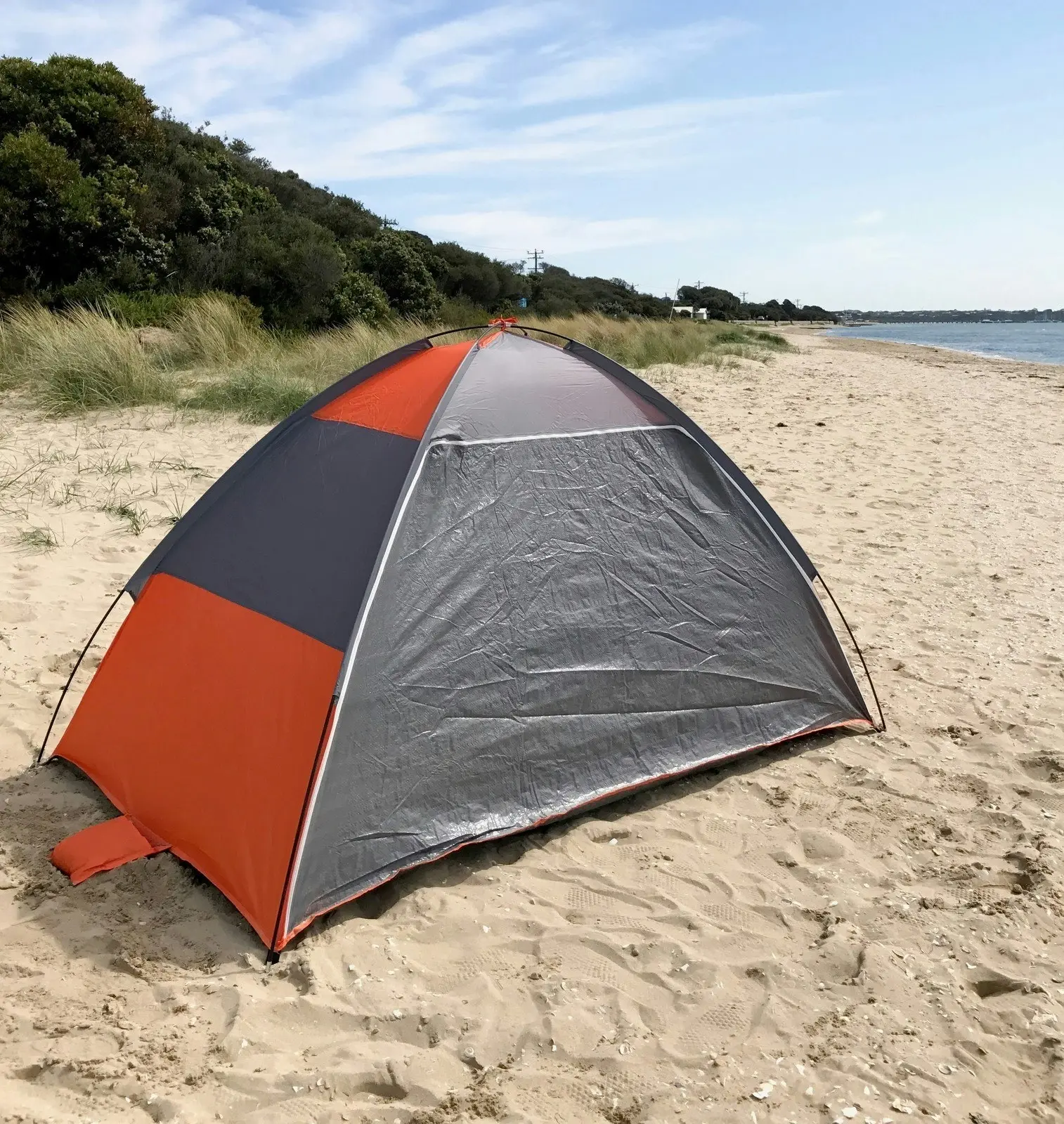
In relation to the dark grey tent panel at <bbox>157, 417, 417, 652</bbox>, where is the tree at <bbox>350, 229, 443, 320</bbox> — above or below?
above

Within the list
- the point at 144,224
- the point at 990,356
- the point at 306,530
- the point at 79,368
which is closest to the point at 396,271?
the point at 144,224

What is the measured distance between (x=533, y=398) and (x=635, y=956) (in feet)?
6.27

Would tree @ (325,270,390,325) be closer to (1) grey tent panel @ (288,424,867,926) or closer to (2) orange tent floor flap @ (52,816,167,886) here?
(1) grey tent panel @ (288,424,867,926)

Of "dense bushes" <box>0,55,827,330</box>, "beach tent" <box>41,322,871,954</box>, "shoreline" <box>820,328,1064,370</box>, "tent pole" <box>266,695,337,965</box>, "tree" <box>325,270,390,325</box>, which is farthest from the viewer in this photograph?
"shoreline" <box>820,328,1064,370</box>

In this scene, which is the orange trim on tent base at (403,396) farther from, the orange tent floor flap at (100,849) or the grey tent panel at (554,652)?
the orange tent floor flap at (100,849)

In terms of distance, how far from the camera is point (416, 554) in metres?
3.10

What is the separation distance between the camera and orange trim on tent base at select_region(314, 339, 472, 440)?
336cm

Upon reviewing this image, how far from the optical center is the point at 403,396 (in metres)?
3.50

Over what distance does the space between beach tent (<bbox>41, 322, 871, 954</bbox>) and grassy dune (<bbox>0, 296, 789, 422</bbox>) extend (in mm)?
5474

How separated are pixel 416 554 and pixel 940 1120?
2032 mm

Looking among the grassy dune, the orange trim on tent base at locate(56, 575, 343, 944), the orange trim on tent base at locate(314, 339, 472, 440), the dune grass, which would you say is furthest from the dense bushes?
the orange trim on tent base at locate(56, 575, 343, 944)

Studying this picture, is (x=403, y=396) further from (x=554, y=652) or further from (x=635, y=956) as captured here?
(x=635, y=956)

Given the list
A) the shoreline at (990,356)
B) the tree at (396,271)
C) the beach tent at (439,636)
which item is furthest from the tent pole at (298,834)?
the shoreline at (990,356)

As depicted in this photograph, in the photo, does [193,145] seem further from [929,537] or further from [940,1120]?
[940,1120]
